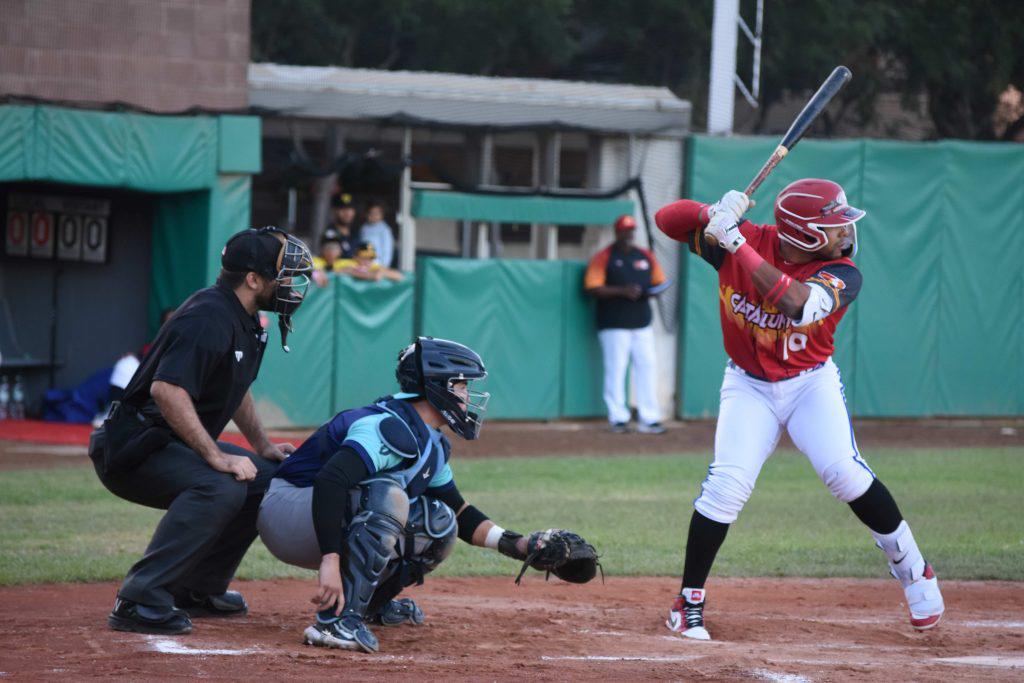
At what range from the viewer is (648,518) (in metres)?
8.79

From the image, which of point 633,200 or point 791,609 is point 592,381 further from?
point 791,609

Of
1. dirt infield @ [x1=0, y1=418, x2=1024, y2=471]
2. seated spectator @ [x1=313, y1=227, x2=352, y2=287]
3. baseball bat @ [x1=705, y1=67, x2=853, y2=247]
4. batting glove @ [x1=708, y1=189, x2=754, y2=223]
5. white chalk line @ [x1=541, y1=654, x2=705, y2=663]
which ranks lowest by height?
dirt infield @ [x1=0, y1=418, x2=1024, y2=471]

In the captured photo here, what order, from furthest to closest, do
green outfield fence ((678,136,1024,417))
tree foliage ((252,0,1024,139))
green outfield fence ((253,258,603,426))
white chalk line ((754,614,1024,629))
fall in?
1. tree foliage ((252,0,1024,139))
2. green outfield fence ((678,136,1024,417))
3. green outfield fence ((253,258,603,426))
4. white chalk line ((754,614,1024,629))

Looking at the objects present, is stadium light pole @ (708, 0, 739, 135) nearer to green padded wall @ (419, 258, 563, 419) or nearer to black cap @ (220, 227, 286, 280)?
green padded wall @ (419, 258, 563, 419)

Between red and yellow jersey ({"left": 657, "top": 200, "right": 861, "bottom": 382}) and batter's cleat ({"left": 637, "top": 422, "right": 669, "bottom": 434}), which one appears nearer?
red and yellow jersey ({"left": 657, "top": 200, "right": 861, "bottom": 382})

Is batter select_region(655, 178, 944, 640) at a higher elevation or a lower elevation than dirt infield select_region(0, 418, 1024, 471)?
higher

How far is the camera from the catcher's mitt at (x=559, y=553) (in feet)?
16.7

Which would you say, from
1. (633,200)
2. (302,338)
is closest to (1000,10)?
(633,200)

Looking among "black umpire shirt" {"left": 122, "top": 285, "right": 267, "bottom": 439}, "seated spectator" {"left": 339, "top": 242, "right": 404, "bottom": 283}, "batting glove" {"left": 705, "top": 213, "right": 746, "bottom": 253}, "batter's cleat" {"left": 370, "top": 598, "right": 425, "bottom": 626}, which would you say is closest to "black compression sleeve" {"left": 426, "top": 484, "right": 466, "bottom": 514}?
"batter's cleat" {"left": 370, "top": 598, "right": 425, "bottom": 626}

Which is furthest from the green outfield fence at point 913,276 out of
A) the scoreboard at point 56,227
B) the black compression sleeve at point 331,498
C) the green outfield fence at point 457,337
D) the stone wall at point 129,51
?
the black compression sleeve at point 331,498

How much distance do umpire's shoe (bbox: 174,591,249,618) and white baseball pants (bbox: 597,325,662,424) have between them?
334 inches

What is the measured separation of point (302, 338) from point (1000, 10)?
15101 millimetres

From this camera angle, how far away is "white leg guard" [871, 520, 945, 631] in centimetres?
557

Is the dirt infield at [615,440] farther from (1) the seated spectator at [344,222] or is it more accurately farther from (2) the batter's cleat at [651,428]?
(1) the seated spectator at [344,222]
